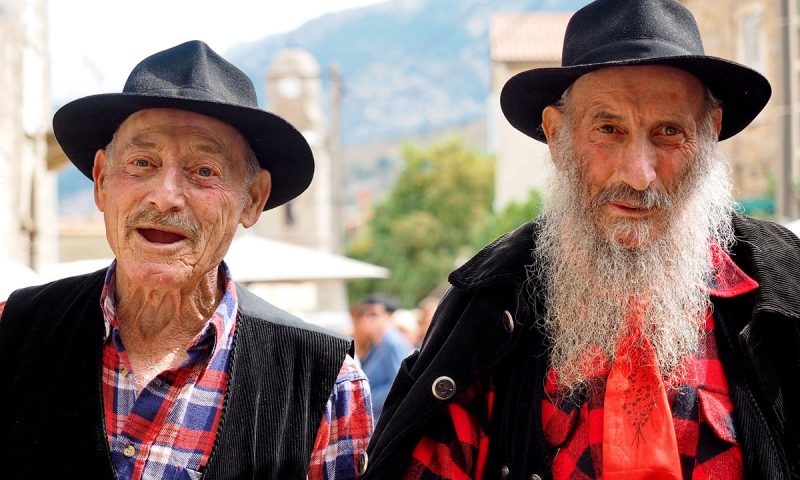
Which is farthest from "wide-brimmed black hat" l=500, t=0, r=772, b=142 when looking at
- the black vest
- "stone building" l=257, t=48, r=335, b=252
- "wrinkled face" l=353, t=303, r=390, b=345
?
"stone building" l=257, t=48, r=335, b=252

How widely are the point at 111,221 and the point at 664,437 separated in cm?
172

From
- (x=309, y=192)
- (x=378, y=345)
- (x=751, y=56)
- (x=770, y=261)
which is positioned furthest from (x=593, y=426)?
(x=309, y=192)

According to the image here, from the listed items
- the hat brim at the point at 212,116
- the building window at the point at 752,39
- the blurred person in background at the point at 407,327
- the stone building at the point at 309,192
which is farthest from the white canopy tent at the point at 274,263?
the stone building at the point at 309,192

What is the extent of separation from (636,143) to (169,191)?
136 centimetres

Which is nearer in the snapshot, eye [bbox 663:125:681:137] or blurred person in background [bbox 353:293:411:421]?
eye [bbox 663:125:681:137]

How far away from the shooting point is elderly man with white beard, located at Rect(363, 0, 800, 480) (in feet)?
8.32

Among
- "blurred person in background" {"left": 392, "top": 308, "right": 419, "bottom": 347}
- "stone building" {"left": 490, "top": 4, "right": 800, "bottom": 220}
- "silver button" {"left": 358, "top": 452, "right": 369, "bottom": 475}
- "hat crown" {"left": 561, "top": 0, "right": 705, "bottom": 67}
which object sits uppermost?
"stone building" {"left": 490, "top": 4, "right": 800, "bottom": 220}

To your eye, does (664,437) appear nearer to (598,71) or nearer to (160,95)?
(598,71)

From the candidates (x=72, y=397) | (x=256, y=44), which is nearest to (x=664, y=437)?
(x=72, y=397)

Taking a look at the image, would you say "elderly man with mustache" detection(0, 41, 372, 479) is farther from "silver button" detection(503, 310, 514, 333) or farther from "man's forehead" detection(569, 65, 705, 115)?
"man's forehead" detection(569, 65, 705, 115)

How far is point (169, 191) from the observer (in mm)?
2736

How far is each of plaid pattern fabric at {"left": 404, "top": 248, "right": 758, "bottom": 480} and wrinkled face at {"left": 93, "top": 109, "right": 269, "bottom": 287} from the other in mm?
901

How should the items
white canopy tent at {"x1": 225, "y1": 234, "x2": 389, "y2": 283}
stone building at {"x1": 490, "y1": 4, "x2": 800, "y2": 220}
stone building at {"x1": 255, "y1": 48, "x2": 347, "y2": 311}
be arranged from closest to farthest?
white canopy tent at {"x1": 225, "y1": 234, "x2": 389, "y2": 283}
stone building at {"x1": 490, "y1": 4, "x2": 800, "y2": 220}
stone building at {"x1": 255, "y1": 48, "x2": 347, "y2": 311}

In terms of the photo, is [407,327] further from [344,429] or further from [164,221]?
[164,221]
